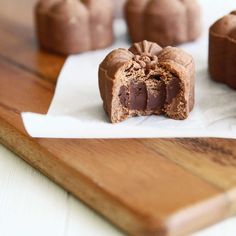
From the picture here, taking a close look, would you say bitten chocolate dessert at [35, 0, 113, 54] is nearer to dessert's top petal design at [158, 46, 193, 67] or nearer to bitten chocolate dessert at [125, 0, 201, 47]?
bitten chocolate dessert at [125, 0, 201, 47]

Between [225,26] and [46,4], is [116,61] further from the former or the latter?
[46,4]

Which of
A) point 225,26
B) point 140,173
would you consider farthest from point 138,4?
point 140,173

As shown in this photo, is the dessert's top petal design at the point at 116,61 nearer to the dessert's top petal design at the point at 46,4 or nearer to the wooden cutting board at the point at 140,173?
the wooden cutting board at the point at 140,173

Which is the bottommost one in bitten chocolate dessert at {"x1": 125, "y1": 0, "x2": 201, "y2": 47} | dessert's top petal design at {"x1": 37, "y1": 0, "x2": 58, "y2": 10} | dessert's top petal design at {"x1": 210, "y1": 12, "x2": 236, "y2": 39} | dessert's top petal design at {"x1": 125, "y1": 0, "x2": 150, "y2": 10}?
bitten chocolate dessert at {"x1": 125, "y1": 0, "x2": 201, "y2": 47}

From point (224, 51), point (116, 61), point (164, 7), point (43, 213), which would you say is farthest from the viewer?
point (164, 7)

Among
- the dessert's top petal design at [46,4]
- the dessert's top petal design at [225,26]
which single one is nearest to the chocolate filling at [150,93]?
the dessert's top petal design at [225,26]

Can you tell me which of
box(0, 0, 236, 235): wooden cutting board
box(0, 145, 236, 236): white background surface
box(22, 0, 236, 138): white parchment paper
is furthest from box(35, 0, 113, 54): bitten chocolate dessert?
box(0, 145, 236, 236): white background surface
